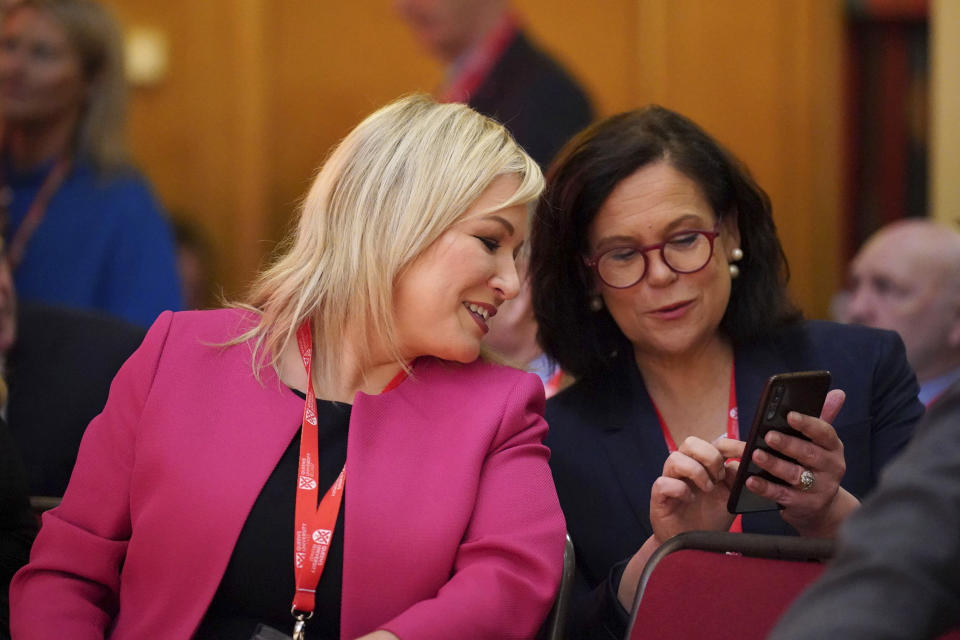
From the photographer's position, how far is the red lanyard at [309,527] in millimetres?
2240

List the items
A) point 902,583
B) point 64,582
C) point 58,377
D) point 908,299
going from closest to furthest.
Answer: point 902,583 → point 64,582 → point 58,377 → point 908,299

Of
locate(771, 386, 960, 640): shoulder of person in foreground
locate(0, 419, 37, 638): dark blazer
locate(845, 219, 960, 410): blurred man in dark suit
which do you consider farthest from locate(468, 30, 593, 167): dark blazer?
locate(771, 386, 960, 640): shoulder of person in foreground

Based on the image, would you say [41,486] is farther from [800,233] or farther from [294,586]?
[800,233]

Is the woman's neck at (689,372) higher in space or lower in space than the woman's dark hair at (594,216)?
lower

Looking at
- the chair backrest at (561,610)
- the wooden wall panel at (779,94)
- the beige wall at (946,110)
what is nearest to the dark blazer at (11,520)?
the chair backrest at (561,610)

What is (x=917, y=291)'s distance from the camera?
446 centimetres

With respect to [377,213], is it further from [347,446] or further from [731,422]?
[731,422]

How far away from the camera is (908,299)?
176 inches

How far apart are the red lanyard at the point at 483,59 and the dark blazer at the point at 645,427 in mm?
1964

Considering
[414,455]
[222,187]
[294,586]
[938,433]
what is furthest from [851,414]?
[222,187]

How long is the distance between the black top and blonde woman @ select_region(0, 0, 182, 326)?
1.88 m

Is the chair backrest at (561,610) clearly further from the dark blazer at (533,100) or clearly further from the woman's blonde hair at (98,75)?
the woman's blonde hair at (98,75)

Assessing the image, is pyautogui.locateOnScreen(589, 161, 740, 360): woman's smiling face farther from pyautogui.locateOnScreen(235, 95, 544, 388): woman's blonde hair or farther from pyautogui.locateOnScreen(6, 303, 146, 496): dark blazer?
pyautogui.locateOnScreen(6, 303, 146, 496): dark blazer

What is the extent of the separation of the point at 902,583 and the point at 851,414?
1.51m
